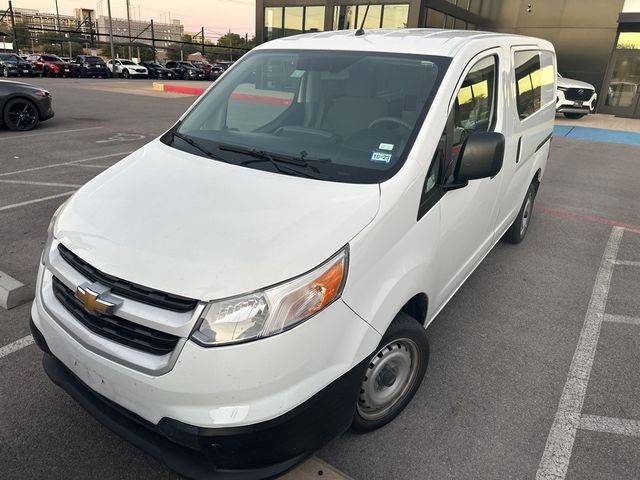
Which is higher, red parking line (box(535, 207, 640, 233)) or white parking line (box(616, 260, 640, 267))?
red parking line (box(535, 207, 640, 233))

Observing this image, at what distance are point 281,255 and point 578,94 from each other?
1871 cm

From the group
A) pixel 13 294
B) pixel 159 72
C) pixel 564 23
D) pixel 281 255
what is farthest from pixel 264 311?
pixel 159 72

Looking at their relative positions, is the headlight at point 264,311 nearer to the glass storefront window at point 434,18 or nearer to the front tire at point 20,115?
the front tire at point 20,115

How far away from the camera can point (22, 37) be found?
5656 centimetres

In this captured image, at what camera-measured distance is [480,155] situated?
2.46 meters

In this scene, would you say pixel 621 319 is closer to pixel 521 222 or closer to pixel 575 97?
pixel 521 222

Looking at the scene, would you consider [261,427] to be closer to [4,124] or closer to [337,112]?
[337,112]

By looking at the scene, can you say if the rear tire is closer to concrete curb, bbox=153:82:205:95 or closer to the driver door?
the driver door

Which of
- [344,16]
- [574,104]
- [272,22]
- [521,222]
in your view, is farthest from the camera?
[272,22]

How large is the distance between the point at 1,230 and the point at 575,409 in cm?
532

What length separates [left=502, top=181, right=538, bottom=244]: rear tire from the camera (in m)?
4.88

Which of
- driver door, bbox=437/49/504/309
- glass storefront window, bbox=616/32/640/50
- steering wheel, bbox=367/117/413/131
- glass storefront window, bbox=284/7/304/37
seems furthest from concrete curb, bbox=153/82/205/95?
steering wheel, bbox=367/117/413/131

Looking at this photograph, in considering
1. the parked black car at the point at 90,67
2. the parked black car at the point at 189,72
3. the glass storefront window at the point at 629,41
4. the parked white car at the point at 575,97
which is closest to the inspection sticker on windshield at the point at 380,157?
the parked white car at the point at 575,97

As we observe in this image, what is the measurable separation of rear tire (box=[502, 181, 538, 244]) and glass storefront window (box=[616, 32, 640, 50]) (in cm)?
1937
